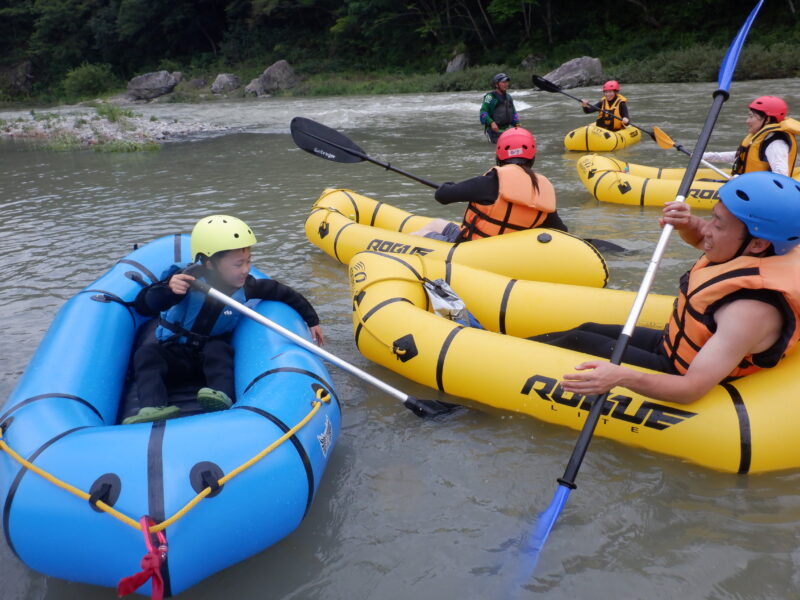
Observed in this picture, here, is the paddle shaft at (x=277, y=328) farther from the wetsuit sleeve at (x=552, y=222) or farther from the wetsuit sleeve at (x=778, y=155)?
the wetsuit sleeve at (x=778, y=155)

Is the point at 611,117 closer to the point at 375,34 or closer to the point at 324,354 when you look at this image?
the point at 324,354

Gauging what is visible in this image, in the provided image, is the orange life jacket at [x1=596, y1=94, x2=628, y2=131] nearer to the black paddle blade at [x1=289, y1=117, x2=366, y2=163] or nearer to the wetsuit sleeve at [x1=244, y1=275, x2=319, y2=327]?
the black paddle blade at [x1=289, y1=117, x2=366, y2=163]

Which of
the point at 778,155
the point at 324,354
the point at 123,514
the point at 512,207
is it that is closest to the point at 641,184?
the point at 778,155

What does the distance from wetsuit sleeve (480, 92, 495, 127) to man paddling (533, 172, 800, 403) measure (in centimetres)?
697

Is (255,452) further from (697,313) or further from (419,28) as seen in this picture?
(419,28)

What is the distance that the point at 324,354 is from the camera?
2.78m

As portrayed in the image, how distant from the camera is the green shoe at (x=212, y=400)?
2514 mm

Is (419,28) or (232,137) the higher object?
(419,28)

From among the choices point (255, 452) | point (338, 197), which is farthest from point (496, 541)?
point (338, 197)

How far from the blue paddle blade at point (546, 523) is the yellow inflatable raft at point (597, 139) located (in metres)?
7.52

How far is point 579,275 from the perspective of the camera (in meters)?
3.94

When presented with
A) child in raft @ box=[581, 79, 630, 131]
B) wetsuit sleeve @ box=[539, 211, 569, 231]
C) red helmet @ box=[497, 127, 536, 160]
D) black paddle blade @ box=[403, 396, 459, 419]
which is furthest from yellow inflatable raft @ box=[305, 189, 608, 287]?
→ child in raft @ box=[581, 79, 630, 131]

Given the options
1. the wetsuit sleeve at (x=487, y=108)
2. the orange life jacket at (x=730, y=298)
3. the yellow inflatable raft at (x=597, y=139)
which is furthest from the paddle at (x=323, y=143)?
the yellow inflatable raft at (x=597, y=139)

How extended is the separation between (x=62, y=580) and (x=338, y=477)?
1.03 m
